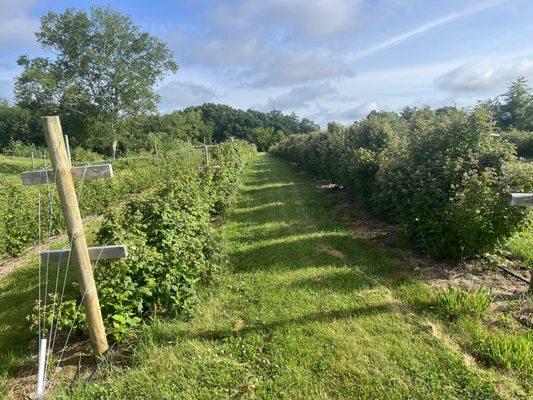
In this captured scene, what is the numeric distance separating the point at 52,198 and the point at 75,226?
2.20m

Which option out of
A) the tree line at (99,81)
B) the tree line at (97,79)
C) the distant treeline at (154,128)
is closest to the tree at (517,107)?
the distant treeline at (154,128)

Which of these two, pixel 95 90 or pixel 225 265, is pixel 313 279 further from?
pixel 95 90

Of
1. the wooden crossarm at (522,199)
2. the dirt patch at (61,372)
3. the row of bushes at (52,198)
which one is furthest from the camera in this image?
the row of bushes at (52,198)

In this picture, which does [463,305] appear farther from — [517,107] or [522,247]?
[517,107]

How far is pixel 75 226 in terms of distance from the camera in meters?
3.32

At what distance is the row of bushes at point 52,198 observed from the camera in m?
7.64

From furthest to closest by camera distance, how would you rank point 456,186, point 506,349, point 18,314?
point 456,186 < point 18,314 < point 506,349

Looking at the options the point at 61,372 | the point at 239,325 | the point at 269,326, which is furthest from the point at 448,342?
the point at 61,372

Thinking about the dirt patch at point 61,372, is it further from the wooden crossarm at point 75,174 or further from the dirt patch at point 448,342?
the dirt patch at point 448,342

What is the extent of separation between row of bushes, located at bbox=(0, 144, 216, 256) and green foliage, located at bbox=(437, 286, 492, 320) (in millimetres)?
4239

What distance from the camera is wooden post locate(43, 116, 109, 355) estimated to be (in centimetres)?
319

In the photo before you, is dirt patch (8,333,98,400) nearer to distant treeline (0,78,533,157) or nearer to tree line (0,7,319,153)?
distant treeline (0,78,533,157)

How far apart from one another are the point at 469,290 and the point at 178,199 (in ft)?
14.0

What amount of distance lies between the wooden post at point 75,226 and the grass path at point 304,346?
473 millimetres
